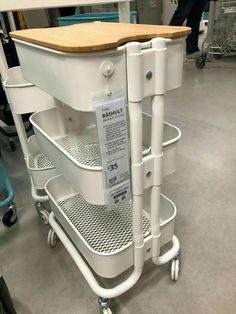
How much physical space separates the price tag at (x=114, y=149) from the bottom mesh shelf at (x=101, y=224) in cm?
26

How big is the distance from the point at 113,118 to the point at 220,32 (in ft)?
11.4

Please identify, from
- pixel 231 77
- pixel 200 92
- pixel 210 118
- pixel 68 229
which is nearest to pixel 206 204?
pixel 68 229

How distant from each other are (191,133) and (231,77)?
142 centimetres

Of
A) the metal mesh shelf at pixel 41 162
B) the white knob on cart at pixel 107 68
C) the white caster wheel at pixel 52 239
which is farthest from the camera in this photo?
the metal mesh shelf at pixel 41 162

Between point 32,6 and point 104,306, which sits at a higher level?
point 32,6

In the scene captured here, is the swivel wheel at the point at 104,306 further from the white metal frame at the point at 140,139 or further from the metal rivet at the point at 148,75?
the metal rivet at the point at 148,75

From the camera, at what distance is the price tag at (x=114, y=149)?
1.84 feet

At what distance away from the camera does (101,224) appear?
100 cm

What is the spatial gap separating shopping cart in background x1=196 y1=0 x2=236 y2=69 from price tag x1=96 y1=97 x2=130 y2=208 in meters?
3.04

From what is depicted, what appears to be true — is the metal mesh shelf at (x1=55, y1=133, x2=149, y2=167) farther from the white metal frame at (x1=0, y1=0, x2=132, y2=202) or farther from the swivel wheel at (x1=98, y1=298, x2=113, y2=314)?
the swivel wheel at (x1=98, y1=298, x2=113, y2=314)

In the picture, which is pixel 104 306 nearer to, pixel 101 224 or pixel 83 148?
pixel 101 224

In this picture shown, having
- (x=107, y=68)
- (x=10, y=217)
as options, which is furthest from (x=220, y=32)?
(x=107, y=68)

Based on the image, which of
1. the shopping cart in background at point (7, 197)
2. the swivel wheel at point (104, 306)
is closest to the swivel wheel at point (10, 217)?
the shopping cart in background at point (7, 197)

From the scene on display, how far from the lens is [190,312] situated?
87cm
